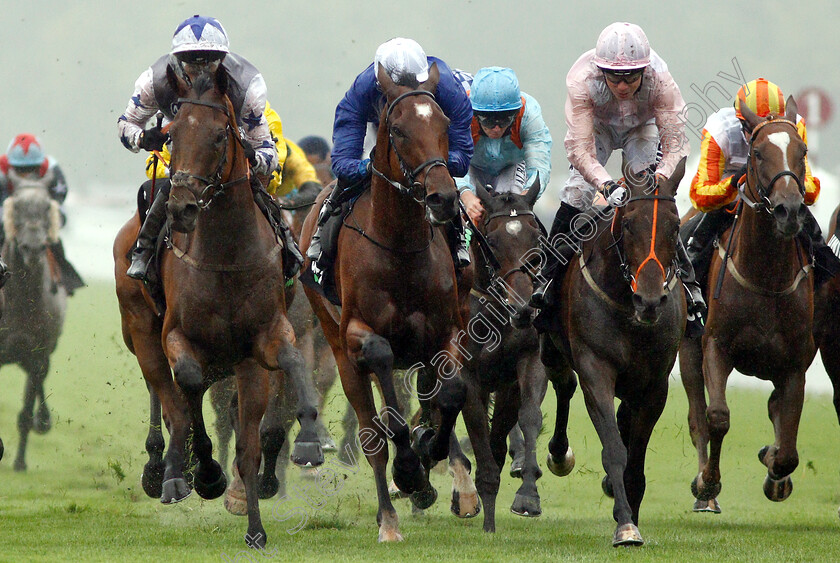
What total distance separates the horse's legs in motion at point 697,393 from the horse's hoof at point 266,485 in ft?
9.28

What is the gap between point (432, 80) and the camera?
6531mm

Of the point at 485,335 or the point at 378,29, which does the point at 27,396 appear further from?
the point at 378,29

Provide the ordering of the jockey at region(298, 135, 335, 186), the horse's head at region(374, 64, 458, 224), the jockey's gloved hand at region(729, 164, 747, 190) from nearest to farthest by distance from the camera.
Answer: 1. the horse's head at region(374, 64, 458, 224)
2. the jockey's gloved hand at region(729, 164, 747, 190)
3. the jockey at region(298, 135, 335, 186)

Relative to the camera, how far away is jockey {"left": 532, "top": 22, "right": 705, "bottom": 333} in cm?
750

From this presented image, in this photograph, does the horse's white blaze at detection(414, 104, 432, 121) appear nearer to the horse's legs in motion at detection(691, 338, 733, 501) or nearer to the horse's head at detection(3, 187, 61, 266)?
the horse's legs in motion at detection(691, 338, 733, 501)

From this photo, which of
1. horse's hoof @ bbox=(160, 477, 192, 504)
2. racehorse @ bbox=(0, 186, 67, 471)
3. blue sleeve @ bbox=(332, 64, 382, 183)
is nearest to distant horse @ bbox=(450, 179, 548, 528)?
blue sleeve @ bbox=(332, 64, 382, 183)

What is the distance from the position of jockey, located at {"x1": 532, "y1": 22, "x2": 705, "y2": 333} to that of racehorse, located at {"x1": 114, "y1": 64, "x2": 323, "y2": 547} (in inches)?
65.4

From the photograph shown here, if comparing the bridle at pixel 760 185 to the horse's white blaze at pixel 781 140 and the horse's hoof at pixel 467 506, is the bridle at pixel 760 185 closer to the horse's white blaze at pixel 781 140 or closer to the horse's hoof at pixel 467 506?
the horse's white blaze at pixel 781 140

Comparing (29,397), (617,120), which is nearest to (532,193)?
(617,120)

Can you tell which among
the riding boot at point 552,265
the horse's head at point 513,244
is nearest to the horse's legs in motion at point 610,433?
the riding boot at point 552,265

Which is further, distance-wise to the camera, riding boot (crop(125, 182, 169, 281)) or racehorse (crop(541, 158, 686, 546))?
riding boot (crop(125, 182, 169, 281))

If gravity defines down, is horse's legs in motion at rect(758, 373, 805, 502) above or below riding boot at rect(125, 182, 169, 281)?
below

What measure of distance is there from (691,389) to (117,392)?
8517mm

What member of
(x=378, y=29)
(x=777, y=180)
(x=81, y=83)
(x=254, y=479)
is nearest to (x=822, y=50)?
(x=378, y=29)
